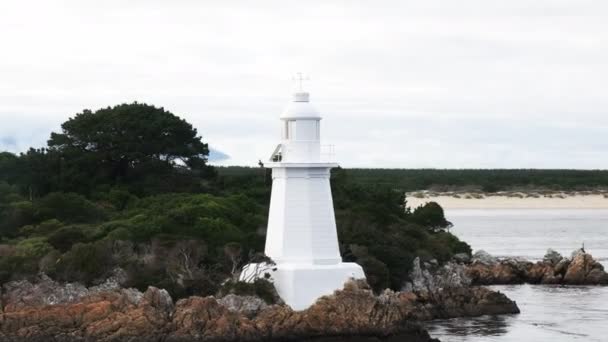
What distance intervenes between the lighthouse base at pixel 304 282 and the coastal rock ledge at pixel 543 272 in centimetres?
1702

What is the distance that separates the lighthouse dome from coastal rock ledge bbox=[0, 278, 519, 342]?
4.21m

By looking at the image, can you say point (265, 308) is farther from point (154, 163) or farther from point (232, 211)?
point (154, 163)

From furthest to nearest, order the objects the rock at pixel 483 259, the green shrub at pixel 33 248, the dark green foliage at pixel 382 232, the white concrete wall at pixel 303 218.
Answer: the rock at pixel 483 259
the dark green foliage at pixel 382 232
the green shrub at pixel 33 248
the white concrete wall at pixel 303 218

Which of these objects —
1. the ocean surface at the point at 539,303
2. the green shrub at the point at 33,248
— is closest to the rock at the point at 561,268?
the ocean surface at the point at 539,303

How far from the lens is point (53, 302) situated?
30.6 metres

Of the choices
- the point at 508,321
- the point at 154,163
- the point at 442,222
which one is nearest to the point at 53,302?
the point at 508,321

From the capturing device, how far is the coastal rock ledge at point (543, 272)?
49.0 m

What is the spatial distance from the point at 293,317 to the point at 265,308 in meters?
0.66

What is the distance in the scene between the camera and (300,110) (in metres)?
32.8

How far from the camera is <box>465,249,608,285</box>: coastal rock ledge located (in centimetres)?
4903

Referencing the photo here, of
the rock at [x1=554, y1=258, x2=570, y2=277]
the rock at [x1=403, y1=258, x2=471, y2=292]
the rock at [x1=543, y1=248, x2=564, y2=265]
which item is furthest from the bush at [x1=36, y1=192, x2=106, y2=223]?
the rock at [x1=543, y1=248, x2=564, y2=265]

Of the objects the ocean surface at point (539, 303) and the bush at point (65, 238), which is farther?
the ocean surface at point (539, 303)

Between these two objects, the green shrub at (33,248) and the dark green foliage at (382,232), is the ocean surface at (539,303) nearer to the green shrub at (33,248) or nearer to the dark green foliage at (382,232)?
the dark green foliage at (382,232)

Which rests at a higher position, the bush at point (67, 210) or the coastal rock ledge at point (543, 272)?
the bush at point (67, 210)
